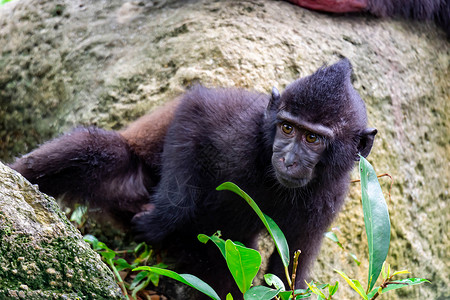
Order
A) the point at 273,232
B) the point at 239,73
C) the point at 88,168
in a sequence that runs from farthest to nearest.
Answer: the point at 239,73 → the point at 88,168 → the point at 273,232

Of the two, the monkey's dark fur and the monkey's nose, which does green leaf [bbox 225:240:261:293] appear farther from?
the monkey's dark fur

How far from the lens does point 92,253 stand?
7.89 feet

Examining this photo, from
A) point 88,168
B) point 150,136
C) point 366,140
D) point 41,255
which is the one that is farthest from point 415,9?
point 41,255

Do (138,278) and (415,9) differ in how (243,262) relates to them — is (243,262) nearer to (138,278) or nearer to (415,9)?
(138,278)

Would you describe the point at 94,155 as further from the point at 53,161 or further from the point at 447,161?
the point at 447,161

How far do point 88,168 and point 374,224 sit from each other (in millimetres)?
2096

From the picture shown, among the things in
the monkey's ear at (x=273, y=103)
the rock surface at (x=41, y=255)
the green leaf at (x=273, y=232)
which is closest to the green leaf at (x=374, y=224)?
the green leaf at (x=273, y=232)

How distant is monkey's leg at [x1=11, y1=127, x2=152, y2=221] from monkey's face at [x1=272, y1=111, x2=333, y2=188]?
128 centimetres

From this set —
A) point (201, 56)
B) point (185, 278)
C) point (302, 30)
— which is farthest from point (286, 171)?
point (302, 30)

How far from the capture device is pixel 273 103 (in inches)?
143

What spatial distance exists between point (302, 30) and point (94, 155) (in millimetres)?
2483

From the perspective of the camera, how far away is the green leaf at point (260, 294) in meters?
2.62

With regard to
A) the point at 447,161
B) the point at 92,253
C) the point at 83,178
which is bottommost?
the point at 447,161

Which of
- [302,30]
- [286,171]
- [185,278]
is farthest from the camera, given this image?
[302,30]
